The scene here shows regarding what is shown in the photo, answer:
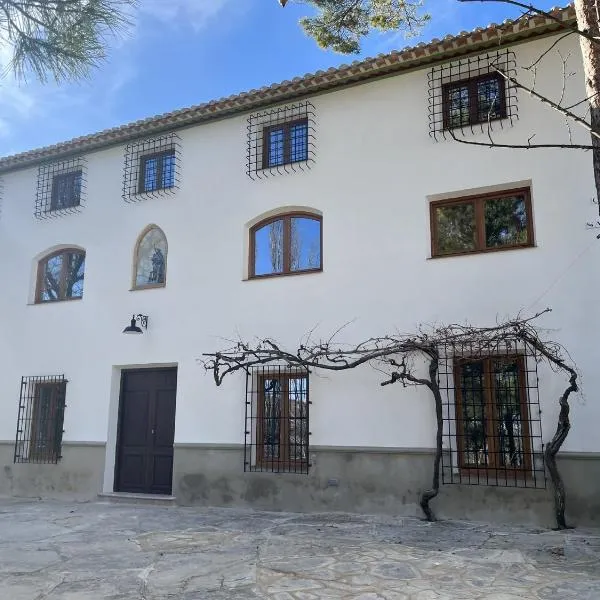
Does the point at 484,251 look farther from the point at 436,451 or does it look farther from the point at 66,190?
the point at 66,190

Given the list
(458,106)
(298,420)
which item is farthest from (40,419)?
(458,106)

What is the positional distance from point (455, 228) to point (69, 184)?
23.3 feet

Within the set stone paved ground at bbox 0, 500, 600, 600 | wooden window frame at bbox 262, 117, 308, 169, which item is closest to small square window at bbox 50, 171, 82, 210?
wooden window frame at bbox 262, 117, 308, 169

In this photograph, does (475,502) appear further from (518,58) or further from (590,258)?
(518,58)

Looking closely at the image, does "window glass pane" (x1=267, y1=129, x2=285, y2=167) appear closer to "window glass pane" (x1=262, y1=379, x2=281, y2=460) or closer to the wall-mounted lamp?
the wall-mounted lamp

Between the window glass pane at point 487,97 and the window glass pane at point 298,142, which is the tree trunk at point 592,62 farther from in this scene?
the window glass pane at point 298,142

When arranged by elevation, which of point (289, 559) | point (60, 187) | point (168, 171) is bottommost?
point (289, 559)

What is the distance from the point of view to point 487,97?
8.04 metres

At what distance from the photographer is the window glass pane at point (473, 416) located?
748cm

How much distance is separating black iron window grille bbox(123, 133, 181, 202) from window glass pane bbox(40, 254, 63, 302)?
6.36 ft

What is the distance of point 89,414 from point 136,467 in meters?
1.16

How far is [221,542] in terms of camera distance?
6.42 meters

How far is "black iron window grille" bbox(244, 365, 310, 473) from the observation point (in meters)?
8.47

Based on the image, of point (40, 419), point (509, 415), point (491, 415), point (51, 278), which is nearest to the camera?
point (509, 415)
